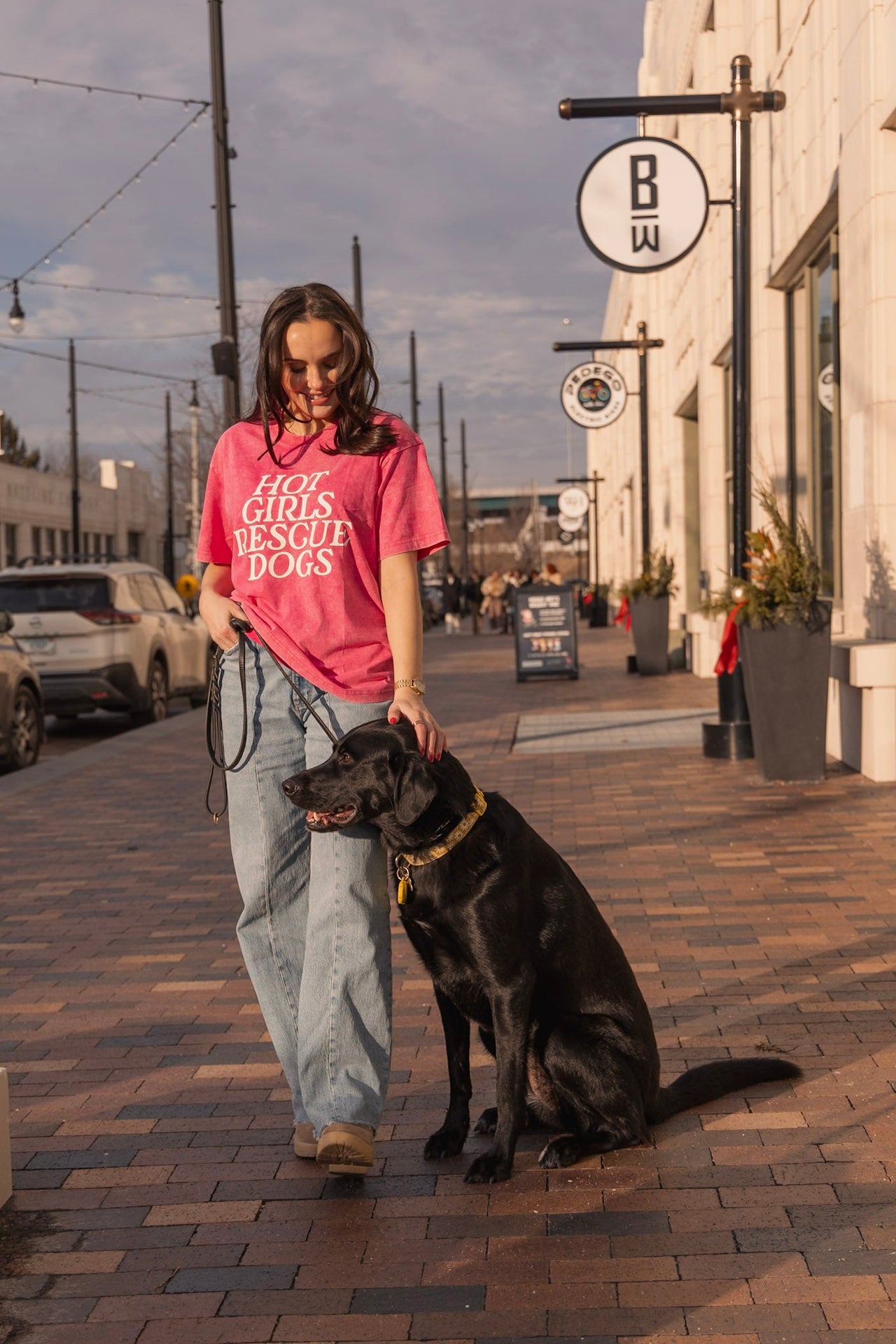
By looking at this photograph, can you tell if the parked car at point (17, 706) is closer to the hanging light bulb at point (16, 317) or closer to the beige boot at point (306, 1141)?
the beige boot at point (306, 1141)

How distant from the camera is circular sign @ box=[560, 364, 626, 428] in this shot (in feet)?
84.7

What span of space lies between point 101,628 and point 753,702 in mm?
7965

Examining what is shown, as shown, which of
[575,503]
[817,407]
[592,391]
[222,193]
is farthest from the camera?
[575,503]

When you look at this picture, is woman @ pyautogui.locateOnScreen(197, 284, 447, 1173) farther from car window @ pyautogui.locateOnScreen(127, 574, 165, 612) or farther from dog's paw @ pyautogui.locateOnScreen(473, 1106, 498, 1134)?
car window @ pyautogui.locateOnScreen(127, 574, 165, 612)

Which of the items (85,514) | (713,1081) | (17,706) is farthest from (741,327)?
(85,514)

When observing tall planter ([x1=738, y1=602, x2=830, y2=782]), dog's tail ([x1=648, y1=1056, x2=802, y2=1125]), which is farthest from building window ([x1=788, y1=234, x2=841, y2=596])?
dog's tail ([x1=648, y1=1056, x2=802, y2=1125])

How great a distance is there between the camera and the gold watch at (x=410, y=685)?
3.50 meters

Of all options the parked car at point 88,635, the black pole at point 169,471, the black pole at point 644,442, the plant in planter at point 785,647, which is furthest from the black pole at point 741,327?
the black pole at point 169,471

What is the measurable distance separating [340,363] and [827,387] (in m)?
9.58

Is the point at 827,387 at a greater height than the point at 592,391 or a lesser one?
lesser

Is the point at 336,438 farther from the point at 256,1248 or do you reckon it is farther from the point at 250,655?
the point at 256,1248

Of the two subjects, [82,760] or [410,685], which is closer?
[410,685]

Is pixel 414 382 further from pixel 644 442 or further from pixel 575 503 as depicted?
pixel 644 442

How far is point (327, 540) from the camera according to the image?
3.53 m
